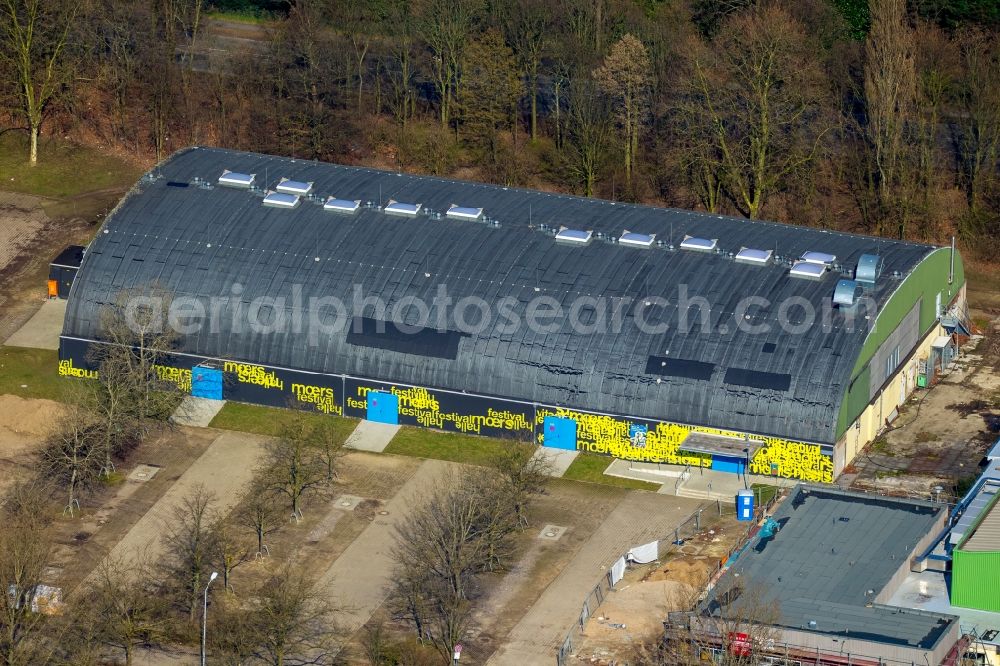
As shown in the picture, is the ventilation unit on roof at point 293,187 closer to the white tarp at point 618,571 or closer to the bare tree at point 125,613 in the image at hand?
the bare tree at point 125,613

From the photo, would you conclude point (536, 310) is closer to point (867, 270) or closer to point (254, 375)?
point (254, 375)

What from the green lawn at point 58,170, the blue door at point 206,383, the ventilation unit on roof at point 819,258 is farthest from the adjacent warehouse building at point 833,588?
the green lawn at point 58,170

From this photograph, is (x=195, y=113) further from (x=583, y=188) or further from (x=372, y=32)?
(x=583, y=188)

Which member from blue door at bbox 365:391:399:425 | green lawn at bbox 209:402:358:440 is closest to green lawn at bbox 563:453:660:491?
blue door at bbox 365:391:399:425

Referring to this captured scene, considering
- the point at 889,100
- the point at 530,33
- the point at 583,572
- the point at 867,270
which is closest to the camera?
the point at 583,572

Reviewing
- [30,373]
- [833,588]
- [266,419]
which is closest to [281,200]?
[266,419]

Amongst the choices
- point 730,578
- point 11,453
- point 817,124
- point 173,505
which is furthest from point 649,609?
point 817,124

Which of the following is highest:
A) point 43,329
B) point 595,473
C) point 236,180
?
point 236,180
